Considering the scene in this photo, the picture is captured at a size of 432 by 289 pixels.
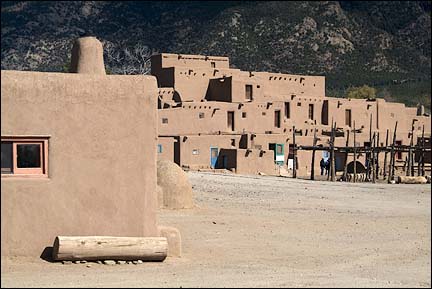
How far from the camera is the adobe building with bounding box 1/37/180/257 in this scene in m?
10.6

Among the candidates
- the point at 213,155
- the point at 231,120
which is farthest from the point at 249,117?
the point at 213,155

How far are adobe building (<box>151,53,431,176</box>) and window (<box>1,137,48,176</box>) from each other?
22.8 metres

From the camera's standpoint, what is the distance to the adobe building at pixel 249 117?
35.7 m

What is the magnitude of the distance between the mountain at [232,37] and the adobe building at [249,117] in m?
4.82

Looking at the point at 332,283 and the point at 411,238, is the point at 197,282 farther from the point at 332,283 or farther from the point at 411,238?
the point at 411,238

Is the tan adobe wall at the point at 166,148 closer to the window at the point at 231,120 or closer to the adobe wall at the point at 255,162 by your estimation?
the adobe wall at the point at 255,162

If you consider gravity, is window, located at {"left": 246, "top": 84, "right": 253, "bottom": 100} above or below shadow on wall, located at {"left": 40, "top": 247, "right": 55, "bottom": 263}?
above

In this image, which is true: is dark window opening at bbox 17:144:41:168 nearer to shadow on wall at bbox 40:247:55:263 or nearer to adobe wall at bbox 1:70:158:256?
adobe wall at bbox 1:70:158:256

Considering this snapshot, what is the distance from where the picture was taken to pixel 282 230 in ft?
49.2

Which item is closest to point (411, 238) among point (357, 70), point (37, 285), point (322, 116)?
point (37, 285)

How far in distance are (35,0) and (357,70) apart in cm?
4335

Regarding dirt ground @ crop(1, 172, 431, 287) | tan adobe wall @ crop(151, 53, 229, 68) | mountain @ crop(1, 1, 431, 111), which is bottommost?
dirt ground @ crop(1, 172, 431, 287)

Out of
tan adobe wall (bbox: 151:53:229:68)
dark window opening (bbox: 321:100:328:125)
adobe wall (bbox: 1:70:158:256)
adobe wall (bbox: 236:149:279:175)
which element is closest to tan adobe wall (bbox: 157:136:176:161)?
adobe wall (bbox: 236:149:279:175)

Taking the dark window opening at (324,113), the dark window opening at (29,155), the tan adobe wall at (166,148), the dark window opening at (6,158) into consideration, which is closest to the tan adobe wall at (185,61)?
the dark window opening at (324,113)
